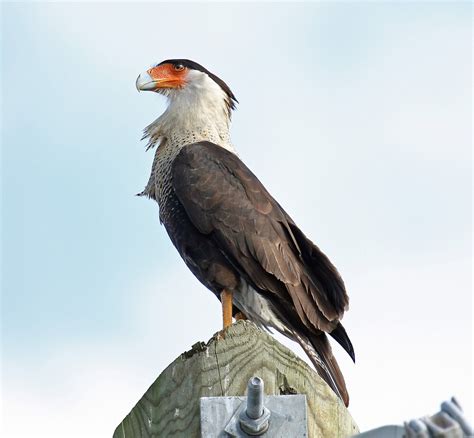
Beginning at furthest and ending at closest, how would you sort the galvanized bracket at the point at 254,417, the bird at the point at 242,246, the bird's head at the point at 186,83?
the bird's head at the point at 186,83
the bird at the point at 242,246
the galvanized bracket at the point at 254,417

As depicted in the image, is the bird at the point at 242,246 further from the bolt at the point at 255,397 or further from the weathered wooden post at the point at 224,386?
the bolt at the point at 255,397

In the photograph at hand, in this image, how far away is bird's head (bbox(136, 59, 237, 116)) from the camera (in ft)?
24.3

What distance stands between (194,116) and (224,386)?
15.4 feet

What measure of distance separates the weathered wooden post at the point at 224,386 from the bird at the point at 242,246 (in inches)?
99.7

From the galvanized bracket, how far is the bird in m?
2.72

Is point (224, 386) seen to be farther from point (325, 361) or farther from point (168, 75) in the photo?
point (168, 75)

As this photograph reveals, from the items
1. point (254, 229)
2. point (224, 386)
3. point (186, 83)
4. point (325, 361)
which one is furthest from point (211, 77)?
point (224, 386)

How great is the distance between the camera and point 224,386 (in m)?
2.72

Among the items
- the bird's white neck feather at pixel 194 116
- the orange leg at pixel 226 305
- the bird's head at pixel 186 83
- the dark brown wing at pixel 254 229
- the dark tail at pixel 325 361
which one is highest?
the bird's head at pixel 186 83

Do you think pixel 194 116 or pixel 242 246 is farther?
pixel 194 116

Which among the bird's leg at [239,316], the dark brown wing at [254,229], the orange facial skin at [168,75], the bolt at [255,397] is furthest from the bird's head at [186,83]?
the bolt at [255,397]

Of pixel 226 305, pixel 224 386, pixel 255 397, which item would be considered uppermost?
pixel 226 305

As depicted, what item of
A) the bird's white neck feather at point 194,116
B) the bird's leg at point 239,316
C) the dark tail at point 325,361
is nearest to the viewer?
the dark tail at point 325,361

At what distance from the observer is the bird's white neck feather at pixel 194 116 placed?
713 cm
